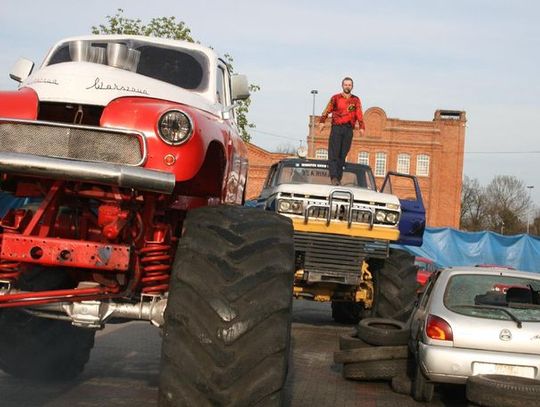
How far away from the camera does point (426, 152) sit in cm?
6956

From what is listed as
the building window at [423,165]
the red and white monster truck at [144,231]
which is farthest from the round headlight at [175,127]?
the building window at [423,165]

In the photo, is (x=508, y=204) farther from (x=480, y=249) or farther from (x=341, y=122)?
(x=341, y=122)

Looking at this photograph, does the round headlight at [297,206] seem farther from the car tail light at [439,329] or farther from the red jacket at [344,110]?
the car tail light at [439,329]

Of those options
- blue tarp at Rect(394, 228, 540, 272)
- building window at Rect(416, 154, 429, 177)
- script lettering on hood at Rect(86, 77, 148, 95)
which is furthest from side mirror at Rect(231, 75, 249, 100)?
building window at Rect(416, 154, 429, 177)

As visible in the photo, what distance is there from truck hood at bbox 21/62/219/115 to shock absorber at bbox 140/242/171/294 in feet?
3.22

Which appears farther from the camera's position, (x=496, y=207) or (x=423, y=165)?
(x=496, y=207)

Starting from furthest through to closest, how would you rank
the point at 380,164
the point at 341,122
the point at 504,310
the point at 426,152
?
the point at 426,152 < the point at 380,164 < the point at 341,122 < the point at 504,310

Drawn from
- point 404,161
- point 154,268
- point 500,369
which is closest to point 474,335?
point 500,369

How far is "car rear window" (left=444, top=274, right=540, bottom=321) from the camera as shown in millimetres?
8398

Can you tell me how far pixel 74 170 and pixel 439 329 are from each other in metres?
4.72

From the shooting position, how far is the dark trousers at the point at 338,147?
43.5ft

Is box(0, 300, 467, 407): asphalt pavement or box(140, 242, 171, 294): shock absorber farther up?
box(140, 242, 171, 294): shock absorber

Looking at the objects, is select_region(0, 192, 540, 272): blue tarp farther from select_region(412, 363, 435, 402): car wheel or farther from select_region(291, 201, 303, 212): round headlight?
select_region(412, 363, 435, 402): car wheel

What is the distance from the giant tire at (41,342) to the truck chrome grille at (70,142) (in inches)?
53.2
